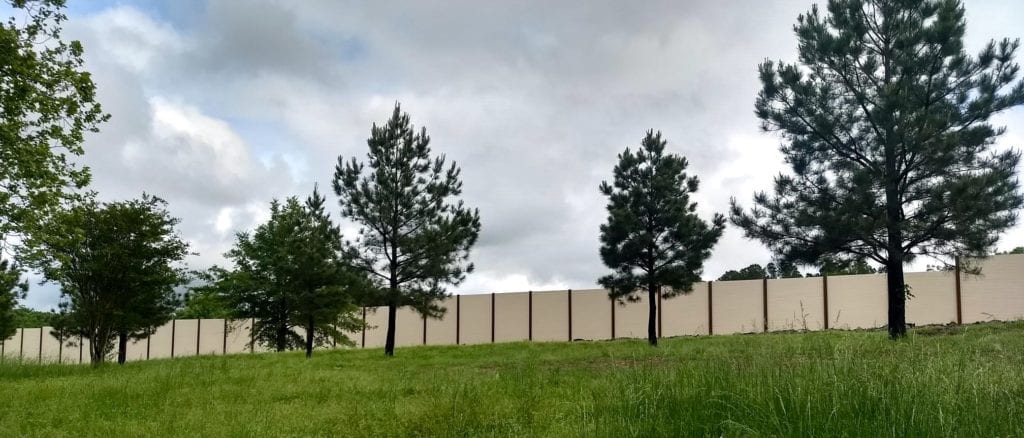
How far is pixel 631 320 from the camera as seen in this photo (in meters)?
29.2

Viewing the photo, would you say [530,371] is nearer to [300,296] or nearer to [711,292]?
[300,296]

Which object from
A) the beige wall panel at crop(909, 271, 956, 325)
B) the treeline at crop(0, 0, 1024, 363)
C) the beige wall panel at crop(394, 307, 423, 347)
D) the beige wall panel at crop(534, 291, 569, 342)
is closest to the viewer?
the treeline at crop(0, 0, 1024, 363)

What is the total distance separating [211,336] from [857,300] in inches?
1322

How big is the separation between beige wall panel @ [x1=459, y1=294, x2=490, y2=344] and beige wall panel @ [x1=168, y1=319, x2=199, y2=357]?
17790 mm

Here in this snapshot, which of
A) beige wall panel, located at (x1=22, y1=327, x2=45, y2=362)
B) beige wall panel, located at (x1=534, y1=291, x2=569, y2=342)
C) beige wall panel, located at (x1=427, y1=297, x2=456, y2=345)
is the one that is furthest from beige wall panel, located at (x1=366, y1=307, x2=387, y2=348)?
beige wall panel, located at (x1=22, y1=327, x2=45, y2=362)

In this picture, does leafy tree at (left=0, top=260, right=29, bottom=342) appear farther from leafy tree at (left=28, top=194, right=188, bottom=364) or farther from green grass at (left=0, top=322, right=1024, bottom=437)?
green grass at (left=0, top=322, right=1024, bottom=437)

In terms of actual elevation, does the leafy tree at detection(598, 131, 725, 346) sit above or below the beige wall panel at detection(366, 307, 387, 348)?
above

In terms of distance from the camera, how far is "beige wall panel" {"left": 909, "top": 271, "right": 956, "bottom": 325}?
23.3 metres

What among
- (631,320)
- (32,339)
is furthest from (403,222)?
(32,339)

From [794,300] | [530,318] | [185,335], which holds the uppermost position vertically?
[794,300]

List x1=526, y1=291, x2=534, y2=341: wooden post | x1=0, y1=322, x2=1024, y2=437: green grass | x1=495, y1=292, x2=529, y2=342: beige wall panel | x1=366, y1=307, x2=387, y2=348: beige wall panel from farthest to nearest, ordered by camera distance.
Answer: x1=366, y1=307, x2=387, y2=348: beige wall panel < x1=495, y1=292, x2=529, y2=342: beige wall panel < x1=526, y1=291, x2=534, y2=341: wooden post < x1=0, y1=322, x2=1024, y2=437: green grass

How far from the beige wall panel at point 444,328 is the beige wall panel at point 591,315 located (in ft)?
20.6

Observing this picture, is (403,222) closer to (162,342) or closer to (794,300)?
(794,300)

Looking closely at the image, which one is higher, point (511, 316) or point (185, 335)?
point (511, 316)
